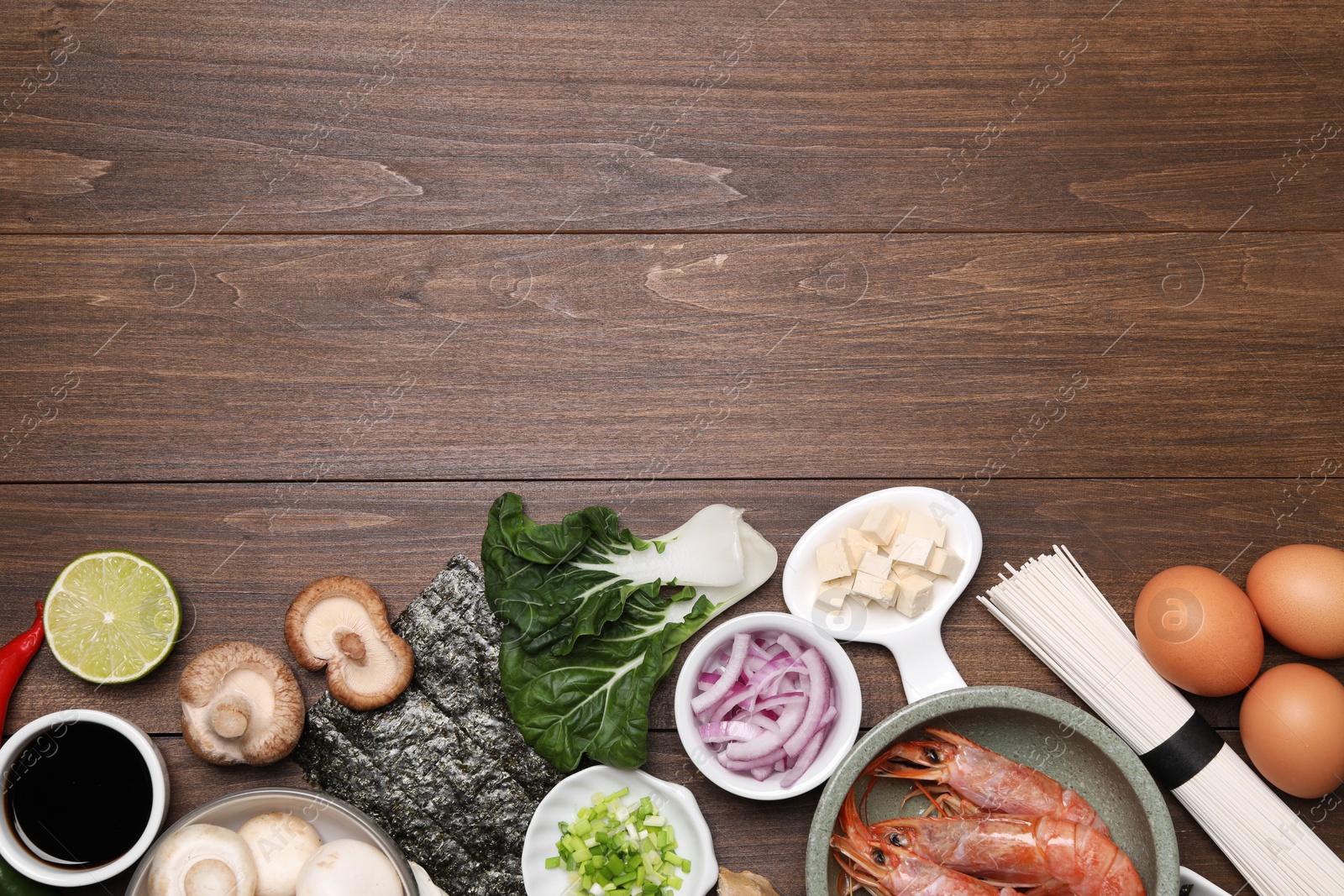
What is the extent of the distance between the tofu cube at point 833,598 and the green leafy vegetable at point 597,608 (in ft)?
0.38

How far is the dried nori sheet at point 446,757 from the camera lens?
1.58 metres

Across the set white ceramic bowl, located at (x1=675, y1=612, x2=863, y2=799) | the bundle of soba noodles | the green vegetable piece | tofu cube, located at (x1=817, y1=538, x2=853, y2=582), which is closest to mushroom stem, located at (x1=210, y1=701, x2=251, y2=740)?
the green vegetable piece

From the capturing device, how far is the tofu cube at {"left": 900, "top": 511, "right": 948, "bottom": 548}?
162cm

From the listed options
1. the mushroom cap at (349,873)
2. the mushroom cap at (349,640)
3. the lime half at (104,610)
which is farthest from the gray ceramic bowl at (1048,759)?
the lime half at (104,610)

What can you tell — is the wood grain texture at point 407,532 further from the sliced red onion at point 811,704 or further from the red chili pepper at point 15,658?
the sliced red onion at point 811,704

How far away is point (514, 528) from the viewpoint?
63.7 inches

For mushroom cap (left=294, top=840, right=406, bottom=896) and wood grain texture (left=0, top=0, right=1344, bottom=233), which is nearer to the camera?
mushroom cap (left=294, top=840, right=406, bottom=896)

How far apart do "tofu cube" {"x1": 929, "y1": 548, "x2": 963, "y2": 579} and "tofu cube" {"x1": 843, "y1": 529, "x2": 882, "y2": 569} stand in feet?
0.35

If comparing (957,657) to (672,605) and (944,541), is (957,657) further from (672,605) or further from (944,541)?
(672,605)

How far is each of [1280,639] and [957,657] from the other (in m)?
0.61

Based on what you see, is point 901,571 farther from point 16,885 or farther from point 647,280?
point 16,885

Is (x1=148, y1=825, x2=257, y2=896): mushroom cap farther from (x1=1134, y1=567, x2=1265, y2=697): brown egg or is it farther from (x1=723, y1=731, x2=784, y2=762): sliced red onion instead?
(x1=1134, y1=567, x2=1265, y2=697): brown egg

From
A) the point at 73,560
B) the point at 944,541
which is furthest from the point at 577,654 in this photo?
the point at 73,560

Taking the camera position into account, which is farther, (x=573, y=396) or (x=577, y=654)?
(x=573, y=396)
